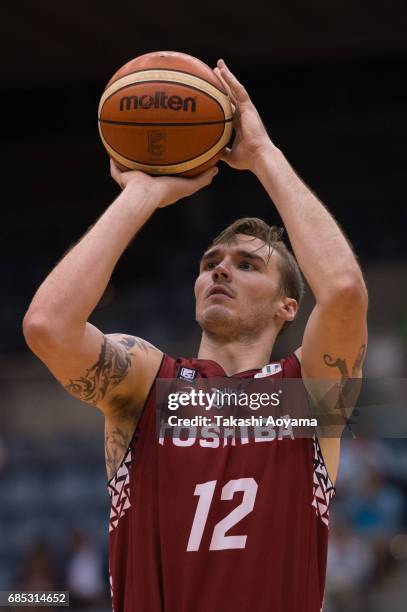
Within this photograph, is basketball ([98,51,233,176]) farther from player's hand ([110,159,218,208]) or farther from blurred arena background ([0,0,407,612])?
blurred arena background ([0,0,407,612])

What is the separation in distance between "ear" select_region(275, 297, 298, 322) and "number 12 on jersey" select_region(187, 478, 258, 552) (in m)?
0.85

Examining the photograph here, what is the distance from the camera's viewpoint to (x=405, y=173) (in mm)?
15297

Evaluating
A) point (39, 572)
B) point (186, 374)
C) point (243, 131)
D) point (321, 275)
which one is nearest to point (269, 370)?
point (186, 374)

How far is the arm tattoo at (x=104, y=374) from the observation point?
134 inches

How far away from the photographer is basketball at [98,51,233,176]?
3605 mm

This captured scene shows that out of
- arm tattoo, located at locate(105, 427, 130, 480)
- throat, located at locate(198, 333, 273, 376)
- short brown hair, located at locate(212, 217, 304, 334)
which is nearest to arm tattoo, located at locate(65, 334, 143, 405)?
arm tattoo, located at locate(105, 427, 130, 480)

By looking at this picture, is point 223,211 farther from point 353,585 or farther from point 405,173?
point 353,585

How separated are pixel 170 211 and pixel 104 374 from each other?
13.2 m

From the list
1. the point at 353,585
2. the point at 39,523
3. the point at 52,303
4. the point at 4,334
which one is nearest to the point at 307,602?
the point at 52,303

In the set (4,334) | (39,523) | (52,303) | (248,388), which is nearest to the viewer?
(52,303)

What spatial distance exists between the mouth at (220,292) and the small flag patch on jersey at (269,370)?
33 centimetres

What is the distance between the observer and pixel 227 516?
3.30 metres

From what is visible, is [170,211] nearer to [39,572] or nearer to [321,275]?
[39,572]

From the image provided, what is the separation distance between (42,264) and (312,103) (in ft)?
17.0
